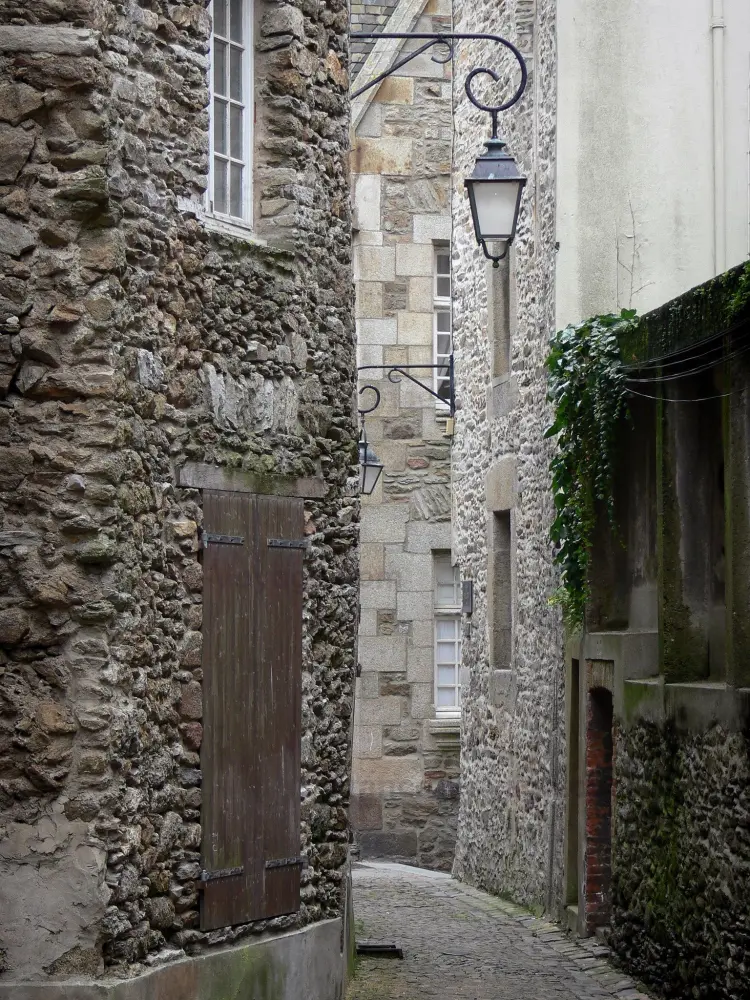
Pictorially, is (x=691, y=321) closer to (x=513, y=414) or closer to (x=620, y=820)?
(x=620, y=820)

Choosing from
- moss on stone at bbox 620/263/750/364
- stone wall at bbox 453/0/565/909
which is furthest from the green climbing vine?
stone wall at bbox 453/0/565/909

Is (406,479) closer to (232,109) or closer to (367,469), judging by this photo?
(367,469)

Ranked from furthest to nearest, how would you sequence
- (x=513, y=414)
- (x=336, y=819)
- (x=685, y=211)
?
(x=513, y=414) < (x=685, y=211) < (x=336, y=819)

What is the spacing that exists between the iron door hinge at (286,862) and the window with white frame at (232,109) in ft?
10.4

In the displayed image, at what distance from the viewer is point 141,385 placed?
7336 mm

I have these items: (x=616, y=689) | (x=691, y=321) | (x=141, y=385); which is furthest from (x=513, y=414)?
(x=141, y=385)

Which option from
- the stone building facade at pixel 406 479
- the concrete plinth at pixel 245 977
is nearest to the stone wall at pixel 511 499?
the stone building facade at pixel 406 479

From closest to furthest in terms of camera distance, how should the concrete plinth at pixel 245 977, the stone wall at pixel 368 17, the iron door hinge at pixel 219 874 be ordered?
the concrete plinth at pixel 245 977, the iron door hinge at pixel 219 874, the stone wall at pixel 368 17

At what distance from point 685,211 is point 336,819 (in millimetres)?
5979

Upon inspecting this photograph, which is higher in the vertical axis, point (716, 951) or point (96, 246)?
point (96, 246)

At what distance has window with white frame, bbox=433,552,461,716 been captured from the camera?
740 inches

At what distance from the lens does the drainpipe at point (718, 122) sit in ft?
41.8

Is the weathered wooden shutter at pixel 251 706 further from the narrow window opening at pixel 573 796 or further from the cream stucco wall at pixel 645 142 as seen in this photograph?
the cream stucco wall at pixel 645 142

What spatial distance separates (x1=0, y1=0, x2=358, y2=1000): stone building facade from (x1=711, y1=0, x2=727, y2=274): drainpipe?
456cm
